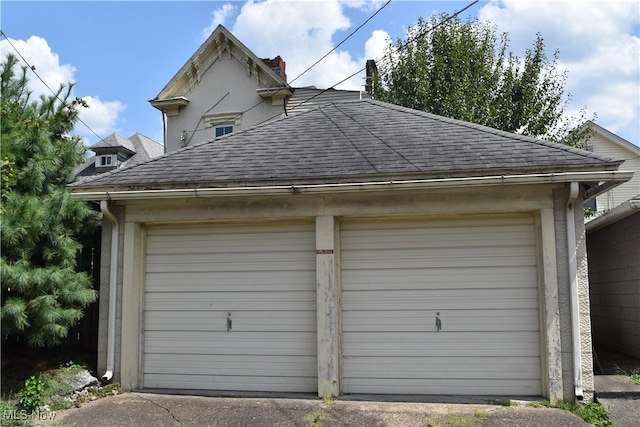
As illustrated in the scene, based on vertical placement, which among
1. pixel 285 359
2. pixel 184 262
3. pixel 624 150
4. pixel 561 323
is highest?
pixel 624 150

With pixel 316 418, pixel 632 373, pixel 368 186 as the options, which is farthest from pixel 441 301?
pixel 632 373

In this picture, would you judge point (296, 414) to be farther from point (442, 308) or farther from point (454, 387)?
point (442, 308)

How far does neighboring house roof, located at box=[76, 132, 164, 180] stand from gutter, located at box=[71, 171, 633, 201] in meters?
14.5

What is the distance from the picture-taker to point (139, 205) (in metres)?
7.27

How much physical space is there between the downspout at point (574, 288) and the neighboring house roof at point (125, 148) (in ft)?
57.2

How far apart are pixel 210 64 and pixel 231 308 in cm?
1154

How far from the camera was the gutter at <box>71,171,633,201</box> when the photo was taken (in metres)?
6.05

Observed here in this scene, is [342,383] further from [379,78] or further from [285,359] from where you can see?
[379,78]

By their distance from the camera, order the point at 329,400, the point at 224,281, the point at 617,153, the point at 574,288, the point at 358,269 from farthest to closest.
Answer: the point at 617,153, the point at 224,281, the point at 358,269, the point at 329,400, the point at 574,288

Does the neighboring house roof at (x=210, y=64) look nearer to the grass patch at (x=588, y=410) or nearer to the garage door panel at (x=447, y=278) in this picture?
the garage door panel at (x=447, y=278)

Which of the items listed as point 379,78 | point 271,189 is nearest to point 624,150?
point 379,78

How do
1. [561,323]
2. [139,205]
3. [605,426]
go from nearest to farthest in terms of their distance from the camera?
[605,426] < [561,323] < [139,205]

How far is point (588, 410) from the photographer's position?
5824mm

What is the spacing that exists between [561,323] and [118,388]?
18.6 feet
